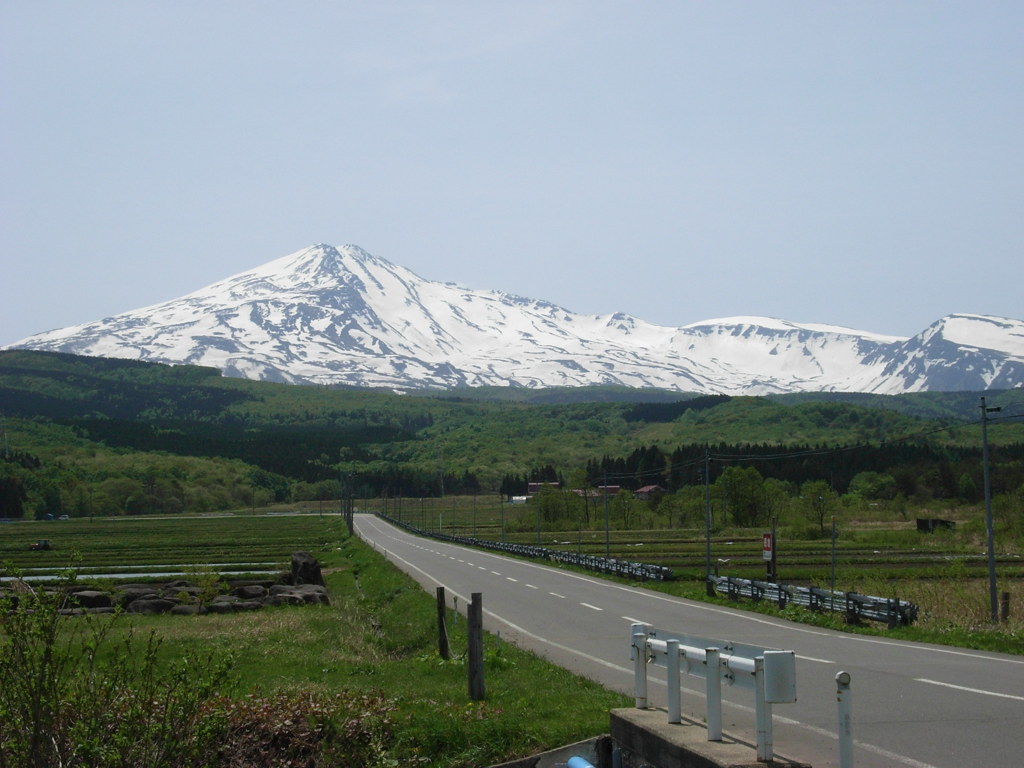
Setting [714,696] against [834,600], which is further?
[834,600]

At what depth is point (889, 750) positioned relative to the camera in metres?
9.42

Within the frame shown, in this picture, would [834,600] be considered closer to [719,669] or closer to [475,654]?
[475,654]

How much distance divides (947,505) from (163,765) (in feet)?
328

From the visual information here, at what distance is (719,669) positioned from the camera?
8.55 m

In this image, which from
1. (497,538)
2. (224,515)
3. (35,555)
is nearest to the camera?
(35,555)

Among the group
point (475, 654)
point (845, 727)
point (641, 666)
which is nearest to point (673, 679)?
point (641, 666)

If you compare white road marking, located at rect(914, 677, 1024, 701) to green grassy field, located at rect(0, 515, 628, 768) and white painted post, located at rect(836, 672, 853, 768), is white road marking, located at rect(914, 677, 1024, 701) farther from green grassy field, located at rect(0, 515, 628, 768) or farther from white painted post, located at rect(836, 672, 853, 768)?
white painted post, located at rect(836, 672, 853, 768)

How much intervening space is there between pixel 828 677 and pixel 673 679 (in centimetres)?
565

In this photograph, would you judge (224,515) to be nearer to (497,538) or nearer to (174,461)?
(174,461)

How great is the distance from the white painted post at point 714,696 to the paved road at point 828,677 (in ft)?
1.52

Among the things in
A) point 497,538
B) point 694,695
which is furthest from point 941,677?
point 497,538

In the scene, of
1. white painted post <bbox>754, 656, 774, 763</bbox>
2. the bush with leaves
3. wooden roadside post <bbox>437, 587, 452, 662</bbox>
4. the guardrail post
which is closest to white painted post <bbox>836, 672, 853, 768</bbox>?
white painted post <bbox>754, 656, 774, 763</bbox>

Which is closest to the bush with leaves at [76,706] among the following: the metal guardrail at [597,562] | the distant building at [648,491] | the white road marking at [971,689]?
the white road marking at [971,689]

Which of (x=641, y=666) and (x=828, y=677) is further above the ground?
(x=641, y=666)
